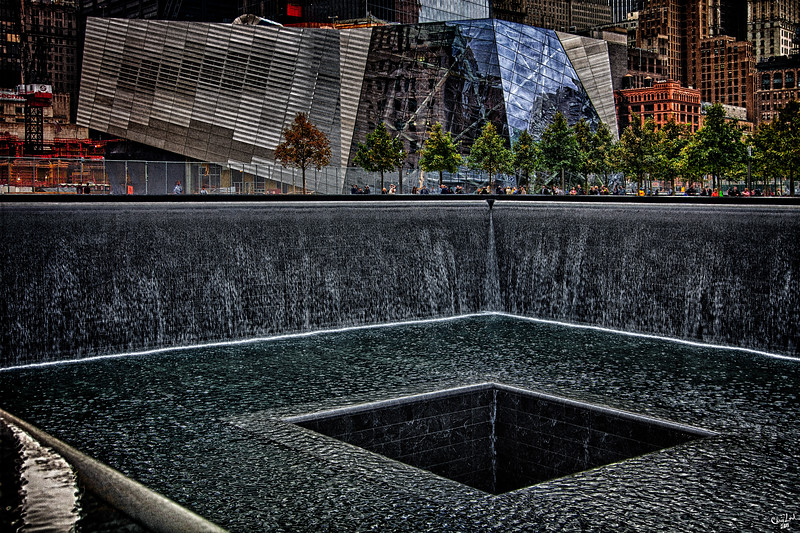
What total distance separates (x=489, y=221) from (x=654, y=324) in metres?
6.55

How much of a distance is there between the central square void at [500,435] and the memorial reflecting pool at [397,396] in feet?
1.67

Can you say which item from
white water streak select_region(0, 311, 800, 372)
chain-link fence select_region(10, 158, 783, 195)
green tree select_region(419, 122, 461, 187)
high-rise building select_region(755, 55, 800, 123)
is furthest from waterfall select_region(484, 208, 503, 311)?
high-rise building select_region(755, 55, 800, 123)

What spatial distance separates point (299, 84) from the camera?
5894 cm

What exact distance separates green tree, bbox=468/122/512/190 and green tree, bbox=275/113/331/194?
32.4 ft

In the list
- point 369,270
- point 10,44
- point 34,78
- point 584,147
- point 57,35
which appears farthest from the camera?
point 57,35

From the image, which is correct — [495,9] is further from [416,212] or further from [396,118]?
[416,212]

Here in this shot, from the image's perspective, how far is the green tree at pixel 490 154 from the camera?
173 ft

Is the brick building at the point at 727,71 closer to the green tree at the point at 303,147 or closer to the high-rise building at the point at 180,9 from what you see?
the high-rise building at the point at 180,9

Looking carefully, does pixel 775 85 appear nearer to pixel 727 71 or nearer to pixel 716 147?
pixel 727 71

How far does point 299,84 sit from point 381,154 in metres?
10.2

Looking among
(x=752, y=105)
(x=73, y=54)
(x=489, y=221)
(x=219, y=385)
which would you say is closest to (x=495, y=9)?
(x=752, y=105)

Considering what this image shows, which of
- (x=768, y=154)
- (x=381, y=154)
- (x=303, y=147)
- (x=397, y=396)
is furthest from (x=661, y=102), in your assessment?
(x=397, y=396)

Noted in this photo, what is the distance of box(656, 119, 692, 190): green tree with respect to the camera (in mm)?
51053

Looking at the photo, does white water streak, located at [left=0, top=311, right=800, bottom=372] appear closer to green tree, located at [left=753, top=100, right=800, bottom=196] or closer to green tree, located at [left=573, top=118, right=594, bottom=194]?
green tree, located at [left=753, top=100, right=800, bottom=196]
